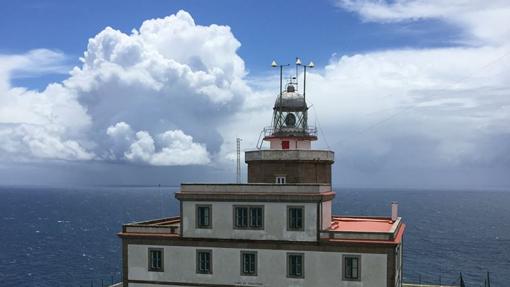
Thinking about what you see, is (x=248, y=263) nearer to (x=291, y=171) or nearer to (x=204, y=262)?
(x=204, y=262)

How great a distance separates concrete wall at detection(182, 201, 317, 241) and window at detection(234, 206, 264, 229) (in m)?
0.28

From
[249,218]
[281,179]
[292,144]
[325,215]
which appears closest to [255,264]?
[249,218]

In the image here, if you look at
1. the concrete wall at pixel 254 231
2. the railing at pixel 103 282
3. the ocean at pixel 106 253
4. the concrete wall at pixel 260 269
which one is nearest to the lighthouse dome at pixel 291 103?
the concrete wall at pixel 254 231

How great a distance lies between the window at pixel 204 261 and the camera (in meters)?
40.3

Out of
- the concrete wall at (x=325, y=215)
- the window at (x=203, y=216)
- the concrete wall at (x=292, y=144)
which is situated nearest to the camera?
the concrete wall at (x=325, y=215)

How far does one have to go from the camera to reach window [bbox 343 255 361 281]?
3719 centimetres

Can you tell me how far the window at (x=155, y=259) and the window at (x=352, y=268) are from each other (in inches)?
538

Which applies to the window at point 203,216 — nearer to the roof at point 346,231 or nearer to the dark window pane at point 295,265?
the roof at point 346,231

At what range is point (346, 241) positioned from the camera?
37.3 meters

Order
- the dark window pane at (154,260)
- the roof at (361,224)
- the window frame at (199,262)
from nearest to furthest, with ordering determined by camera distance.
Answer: the window frame at (199,262)
the dark window pane at (154,260)
the roof at (361,224)

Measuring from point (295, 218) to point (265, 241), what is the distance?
270cm

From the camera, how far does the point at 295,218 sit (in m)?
38.8

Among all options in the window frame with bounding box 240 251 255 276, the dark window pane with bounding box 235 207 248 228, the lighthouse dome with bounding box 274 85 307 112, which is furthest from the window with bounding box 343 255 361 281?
the lighthouse dome with bounding box 274 85 307 112

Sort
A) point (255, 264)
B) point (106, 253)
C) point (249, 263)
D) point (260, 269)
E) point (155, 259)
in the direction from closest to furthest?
point (260, 269)
point (255, 264)
point (249, 263)
point (155, 259)
point (106, 253)
